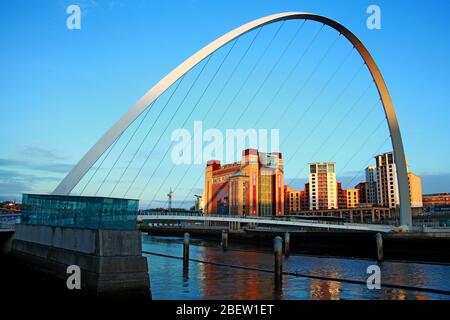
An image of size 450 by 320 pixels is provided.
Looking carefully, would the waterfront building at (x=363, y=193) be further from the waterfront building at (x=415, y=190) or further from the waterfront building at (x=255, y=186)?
the waterfront building at (x=255, y=186)

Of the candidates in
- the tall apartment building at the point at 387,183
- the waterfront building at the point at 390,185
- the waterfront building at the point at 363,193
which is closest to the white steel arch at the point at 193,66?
the tall apartment building at the point at 387,183

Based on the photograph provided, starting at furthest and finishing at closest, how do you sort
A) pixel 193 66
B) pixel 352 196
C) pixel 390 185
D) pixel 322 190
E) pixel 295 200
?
pixel 295 200 < pixel 352 196 < pixel 322 190 < pixel 390 185 < pixel 193 66

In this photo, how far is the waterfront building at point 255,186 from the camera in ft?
476

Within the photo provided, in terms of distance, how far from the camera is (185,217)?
184 feet

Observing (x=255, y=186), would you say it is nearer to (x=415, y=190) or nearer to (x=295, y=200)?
(x=295, y=200)

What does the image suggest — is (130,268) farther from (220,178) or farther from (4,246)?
(220,178)

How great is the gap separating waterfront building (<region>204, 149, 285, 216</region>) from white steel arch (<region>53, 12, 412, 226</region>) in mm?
102600

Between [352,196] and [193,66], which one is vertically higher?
[193,66]

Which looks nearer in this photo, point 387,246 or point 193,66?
point 193,66

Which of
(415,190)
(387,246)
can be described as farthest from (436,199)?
(387,246)

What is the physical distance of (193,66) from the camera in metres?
27.9

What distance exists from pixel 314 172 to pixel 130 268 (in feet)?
580

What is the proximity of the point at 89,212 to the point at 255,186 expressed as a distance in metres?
135

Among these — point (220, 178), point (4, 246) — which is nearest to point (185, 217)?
point (4, 246)
